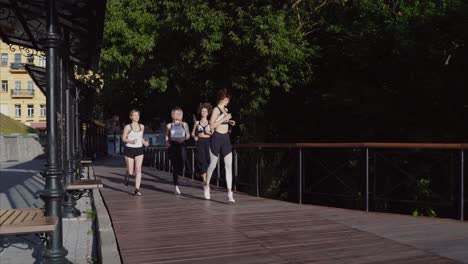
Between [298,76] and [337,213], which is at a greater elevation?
[298,76]

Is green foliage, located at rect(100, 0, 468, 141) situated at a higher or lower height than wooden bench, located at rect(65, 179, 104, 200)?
higher

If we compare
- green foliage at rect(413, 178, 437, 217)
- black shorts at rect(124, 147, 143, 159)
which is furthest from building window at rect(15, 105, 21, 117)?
green foliage at rect(413, 178, 437, 217)

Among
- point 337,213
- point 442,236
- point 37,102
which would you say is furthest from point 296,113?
point 37,102

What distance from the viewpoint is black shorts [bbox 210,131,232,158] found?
869 centimetres

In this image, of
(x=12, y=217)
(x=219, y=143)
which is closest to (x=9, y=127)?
(x=219, y=143)

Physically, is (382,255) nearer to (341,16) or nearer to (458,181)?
(458,181)

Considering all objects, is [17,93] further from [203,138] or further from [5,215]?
[5,215]

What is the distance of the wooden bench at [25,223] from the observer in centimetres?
427

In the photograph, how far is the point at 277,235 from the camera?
236 inches

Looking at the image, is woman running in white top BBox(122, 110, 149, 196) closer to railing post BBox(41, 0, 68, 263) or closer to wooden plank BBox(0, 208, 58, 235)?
railing post BBox(41, 0, 68, 263)

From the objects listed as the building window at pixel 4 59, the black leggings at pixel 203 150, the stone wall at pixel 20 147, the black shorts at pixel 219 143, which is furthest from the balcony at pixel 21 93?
the black shorts at pixel 219 143

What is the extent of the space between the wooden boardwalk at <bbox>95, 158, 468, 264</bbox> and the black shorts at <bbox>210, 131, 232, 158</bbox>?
0.95 m

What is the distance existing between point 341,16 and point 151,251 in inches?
597

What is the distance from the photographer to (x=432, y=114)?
54.2ft
